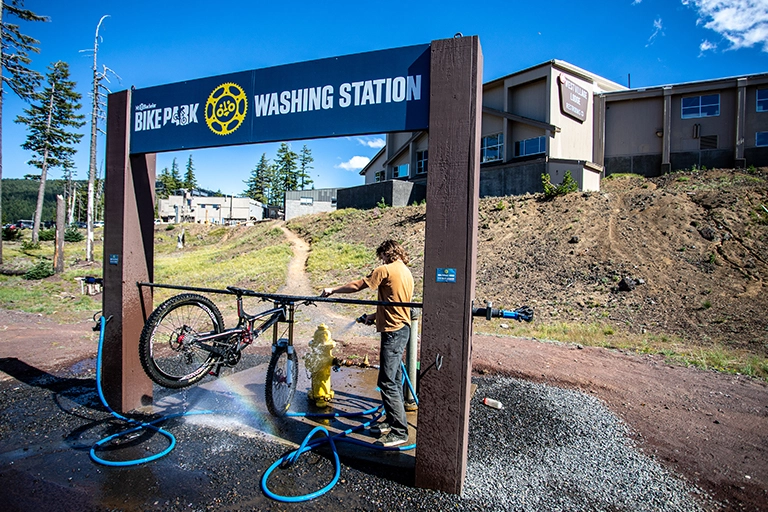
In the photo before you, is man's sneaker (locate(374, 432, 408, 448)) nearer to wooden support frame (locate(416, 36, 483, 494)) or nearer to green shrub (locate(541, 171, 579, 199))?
wooden support frame (locate(416, 36, 483, 494))

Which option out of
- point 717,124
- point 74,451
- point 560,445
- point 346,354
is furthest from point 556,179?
point 74,451

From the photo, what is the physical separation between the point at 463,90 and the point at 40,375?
6960mm

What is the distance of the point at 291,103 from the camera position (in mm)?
4465

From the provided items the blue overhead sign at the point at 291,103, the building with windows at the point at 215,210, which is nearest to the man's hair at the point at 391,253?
the blue overhead sign at the point at 291,103

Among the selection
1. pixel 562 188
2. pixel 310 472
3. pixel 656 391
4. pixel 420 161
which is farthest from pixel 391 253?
pixel 420 161

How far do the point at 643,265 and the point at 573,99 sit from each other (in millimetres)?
15556

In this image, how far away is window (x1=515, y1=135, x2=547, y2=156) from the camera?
26.7 m

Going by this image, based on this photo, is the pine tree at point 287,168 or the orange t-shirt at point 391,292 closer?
the orange t-shirt at point 391,292

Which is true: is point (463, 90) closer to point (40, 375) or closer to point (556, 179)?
point (40, 375)

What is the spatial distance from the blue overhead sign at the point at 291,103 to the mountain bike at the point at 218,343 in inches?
65.9

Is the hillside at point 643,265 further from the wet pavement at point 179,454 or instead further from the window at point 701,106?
the wet pavement at point 179,454

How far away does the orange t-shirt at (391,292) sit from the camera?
172 inches

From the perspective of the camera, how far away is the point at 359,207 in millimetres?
34031

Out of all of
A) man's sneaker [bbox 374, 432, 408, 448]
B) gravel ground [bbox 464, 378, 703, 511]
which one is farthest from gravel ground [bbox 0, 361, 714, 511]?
man's sneaker [bbox 374, 432, 408, 448]
